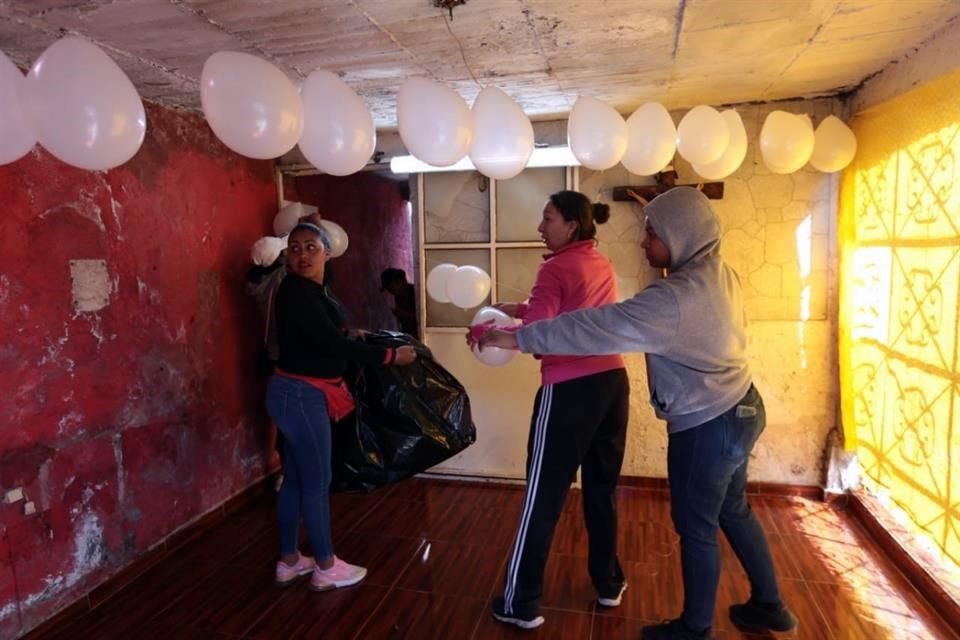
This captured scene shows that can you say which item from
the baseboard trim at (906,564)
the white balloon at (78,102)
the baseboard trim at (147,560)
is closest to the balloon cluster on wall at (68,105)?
the white balloon at (78,102)

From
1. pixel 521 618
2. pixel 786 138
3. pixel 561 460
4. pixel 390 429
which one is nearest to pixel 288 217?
pixel 390 429

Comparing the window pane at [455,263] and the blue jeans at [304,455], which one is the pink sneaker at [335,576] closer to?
the blue jeans at [304,455]

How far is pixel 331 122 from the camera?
5.87ft

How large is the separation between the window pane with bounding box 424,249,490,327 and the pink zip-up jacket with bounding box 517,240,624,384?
1.36 m

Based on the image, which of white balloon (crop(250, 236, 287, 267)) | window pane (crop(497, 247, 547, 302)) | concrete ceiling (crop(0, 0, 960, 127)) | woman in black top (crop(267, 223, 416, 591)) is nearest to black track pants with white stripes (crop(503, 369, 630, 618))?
woman in black top (crop(267, 223, 416, 591))

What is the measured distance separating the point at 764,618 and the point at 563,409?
38.9 inches

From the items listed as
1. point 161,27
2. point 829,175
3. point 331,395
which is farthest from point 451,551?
point 829,175

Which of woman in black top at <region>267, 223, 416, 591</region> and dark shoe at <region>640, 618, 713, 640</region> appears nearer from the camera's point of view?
dark shoe at <region>640, 618, 713, 640</region>

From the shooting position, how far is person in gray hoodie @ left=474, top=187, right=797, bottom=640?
5.36 feet

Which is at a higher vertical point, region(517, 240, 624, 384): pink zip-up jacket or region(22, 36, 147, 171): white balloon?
region(22, 36, 147, 171): white balloon

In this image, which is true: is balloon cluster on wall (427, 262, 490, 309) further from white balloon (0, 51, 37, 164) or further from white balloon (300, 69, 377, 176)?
white balloon (0, 51, 37, 164)

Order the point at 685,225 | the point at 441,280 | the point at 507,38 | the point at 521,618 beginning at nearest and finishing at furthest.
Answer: the point at 685,225 < the point at 507,38 < the point at 521,618 < the point at 441,280

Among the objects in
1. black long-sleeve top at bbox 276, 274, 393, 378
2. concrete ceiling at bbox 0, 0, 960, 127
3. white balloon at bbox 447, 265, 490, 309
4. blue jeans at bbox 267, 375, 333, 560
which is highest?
concrete ceiling at bbox 0, 0, 960, 127

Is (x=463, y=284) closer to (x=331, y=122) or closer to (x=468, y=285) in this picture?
(x=468, y=285)
